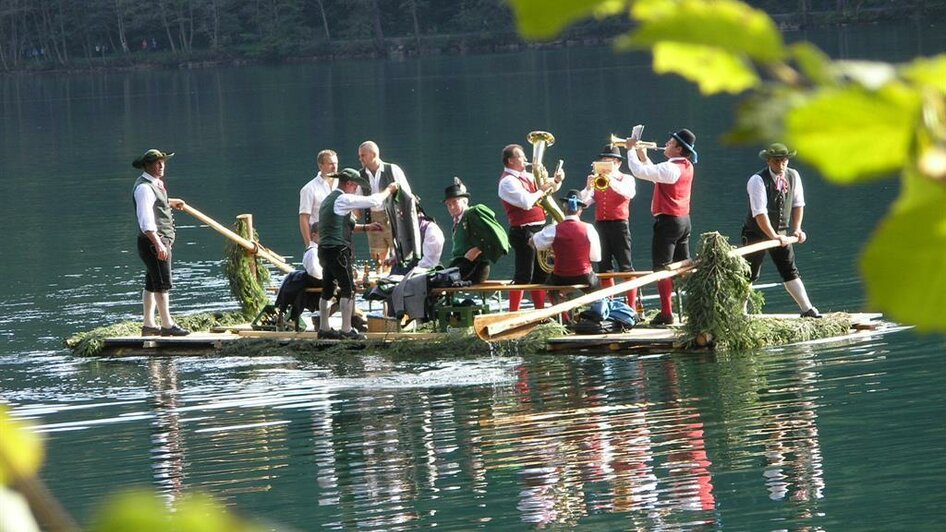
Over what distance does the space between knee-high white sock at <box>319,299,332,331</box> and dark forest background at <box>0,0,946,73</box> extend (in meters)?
76.2

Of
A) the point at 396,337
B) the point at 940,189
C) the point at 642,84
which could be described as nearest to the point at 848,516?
the point at 396,337

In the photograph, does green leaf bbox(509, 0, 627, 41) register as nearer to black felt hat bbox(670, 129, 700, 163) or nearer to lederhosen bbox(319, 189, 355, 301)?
lederhosen bbox(319, 189, 355, 301)

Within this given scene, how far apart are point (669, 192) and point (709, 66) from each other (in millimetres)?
12913

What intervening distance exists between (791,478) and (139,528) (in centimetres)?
909

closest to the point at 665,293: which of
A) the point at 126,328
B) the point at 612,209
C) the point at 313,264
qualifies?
the point at 612,209

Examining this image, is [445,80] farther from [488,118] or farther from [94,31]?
[94,31]

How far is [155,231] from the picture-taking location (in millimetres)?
14523

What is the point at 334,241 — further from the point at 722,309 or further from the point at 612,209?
the point at 722,309

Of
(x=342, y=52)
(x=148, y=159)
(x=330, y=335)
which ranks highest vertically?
(x=342, y=52)

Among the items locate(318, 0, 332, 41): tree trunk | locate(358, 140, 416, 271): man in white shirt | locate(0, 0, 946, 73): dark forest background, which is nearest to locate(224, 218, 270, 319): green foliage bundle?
locate(358, 140, 416, 271): man in white shirt

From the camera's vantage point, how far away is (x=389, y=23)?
97.3 meters

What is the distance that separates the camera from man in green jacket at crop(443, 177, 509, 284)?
13.9 m

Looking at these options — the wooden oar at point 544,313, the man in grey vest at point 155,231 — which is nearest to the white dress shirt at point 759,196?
the wooden oar at point 544,313

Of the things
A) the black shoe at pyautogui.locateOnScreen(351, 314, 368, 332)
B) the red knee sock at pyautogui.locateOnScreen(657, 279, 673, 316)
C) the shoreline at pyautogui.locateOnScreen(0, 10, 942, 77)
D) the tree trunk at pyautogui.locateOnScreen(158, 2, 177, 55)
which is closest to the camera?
the red knee sock at pyautogui.locateOnScreen(657, 279, 673, 316)
